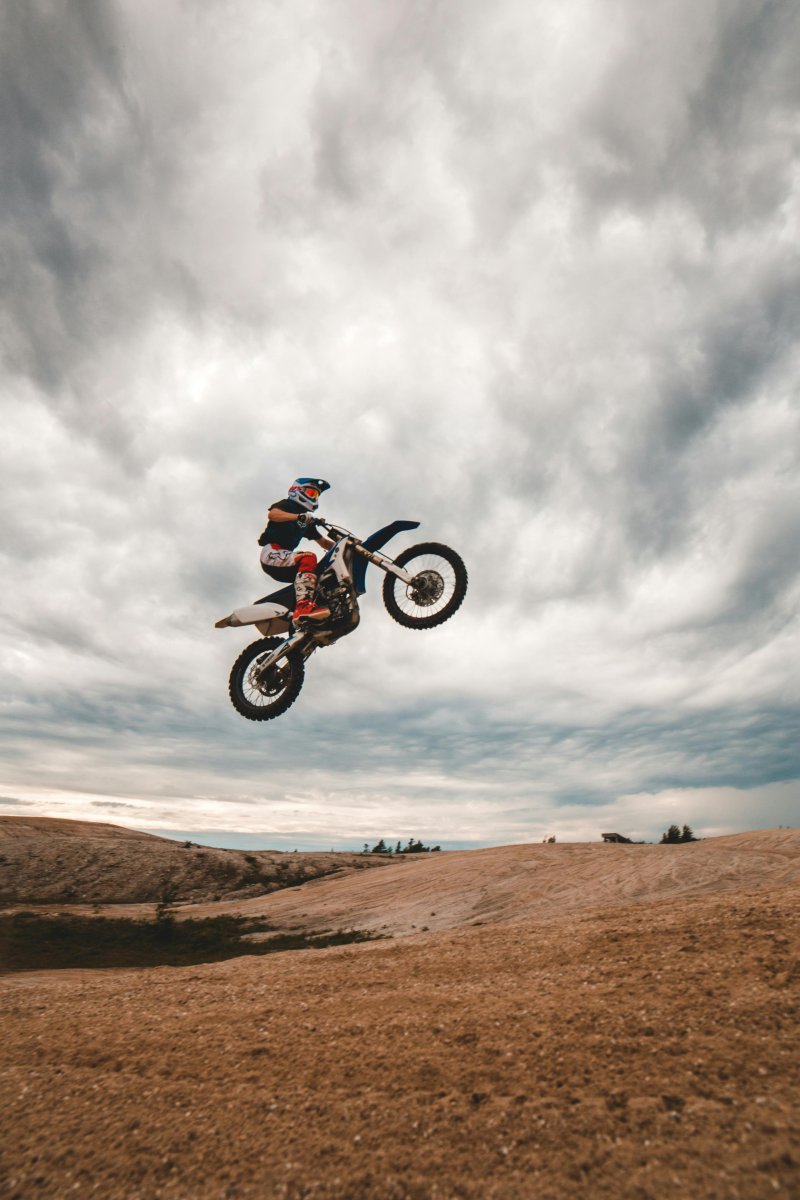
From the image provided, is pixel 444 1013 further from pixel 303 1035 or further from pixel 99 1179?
pixel 99 1179

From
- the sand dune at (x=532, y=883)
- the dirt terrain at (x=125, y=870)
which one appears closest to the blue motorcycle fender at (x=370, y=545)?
the sand dune at (x=532, y=883)

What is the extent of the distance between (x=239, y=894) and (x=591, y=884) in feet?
79.2

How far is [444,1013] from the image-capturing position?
727 centimetres

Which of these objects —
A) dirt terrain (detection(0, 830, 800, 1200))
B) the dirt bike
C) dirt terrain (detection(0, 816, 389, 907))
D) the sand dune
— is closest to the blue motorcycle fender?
the dirt bike

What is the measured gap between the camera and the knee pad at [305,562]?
1091 centimetres

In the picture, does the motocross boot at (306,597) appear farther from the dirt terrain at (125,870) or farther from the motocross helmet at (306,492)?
the dirt terrain at (125,870)

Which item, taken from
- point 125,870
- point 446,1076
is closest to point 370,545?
point 446,1076

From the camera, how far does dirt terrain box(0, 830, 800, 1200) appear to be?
4.27 metres

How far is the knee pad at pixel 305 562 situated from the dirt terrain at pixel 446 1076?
6.72 meters

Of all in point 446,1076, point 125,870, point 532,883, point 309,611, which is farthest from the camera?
point 125,870

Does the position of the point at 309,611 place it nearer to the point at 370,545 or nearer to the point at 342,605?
the point at 342,605


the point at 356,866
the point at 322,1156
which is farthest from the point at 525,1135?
the point at 356,866

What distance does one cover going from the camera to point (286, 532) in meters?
10.8

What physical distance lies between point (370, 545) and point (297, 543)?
1.34m
